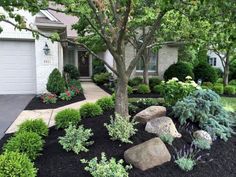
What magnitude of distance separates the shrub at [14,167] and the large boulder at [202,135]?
3.17 metres

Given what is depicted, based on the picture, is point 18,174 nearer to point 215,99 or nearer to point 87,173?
point 87,173

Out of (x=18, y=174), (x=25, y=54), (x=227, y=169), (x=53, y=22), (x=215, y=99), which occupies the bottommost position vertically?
(x=227, y=169)

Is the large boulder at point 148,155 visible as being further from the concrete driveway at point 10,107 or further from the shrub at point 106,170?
the concrete driveway at point 10,107

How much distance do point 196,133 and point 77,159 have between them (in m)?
2.47

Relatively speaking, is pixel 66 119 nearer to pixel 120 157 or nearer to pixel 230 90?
pixel 120 157

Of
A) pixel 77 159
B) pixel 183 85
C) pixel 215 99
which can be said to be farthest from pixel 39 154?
pixel 183 85

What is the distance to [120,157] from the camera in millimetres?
4367

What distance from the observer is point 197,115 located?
5.88 m

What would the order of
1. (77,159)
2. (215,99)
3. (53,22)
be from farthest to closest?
1. (53,22)
2. (215,99)
3. (77,159)

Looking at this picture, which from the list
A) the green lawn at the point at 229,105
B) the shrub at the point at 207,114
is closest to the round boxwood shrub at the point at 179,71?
the green lawn at the point at 229,105

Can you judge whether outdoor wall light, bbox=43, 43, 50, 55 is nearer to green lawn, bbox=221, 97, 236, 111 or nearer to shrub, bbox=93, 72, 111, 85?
shrub, bbox=93, 72, 111, 85

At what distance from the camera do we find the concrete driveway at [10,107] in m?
7.07

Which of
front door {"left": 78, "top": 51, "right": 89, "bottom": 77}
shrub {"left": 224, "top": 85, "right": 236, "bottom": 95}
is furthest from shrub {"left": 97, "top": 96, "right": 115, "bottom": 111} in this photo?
front door {"left": 78, "top": 51, "right": 89, "bottom": 77}

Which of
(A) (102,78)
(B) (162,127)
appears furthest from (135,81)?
(B) (162,127)
